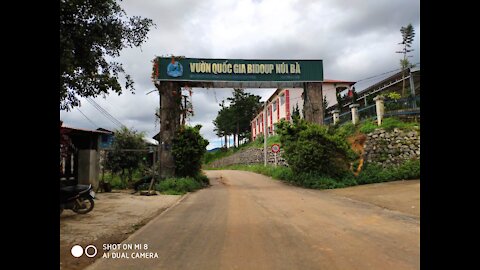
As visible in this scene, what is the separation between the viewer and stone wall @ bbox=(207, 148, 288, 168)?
1171 inches

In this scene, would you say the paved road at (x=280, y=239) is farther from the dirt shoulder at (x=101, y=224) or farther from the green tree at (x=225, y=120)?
the green tree at (x=225, y=120)

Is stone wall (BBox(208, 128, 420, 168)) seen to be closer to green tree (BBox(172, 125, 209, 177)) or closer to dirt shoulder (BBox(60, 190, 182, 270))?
green tree (BBox(172, 125, 209, 177))

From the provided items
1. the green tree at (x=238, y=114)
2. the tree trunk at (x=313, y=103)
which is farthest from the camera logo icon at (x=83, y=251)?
the green tree at (x=238, y=114)

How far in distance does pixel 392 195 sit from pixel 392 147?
5.35 m

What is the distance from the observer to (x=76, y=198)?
7.93 m

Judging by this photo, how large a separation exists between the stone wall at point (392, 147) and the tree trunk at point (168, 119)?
386 inches

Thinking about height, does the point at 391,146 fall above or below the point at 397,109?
below

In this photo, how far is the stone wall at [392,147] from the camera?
15609 mm

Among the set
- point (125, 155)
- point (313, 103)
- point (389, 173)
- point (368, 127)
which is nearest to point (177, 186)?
point (125, 155)

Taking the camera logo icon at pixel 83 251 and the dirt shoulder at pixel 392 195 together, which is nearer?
the camera logo icon at pixel 83 251

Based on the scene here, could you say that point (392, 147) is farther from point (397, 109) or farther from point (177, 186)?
point (177, 186)

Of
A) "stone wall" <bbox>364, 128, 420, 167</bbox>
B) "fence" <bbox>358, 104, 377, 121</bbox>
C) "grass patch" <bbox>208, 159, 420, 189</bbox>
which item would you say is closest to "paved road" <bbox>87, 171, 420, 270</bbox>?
"grass patch" <bbox>208, 159, 420, 189</bbox>
